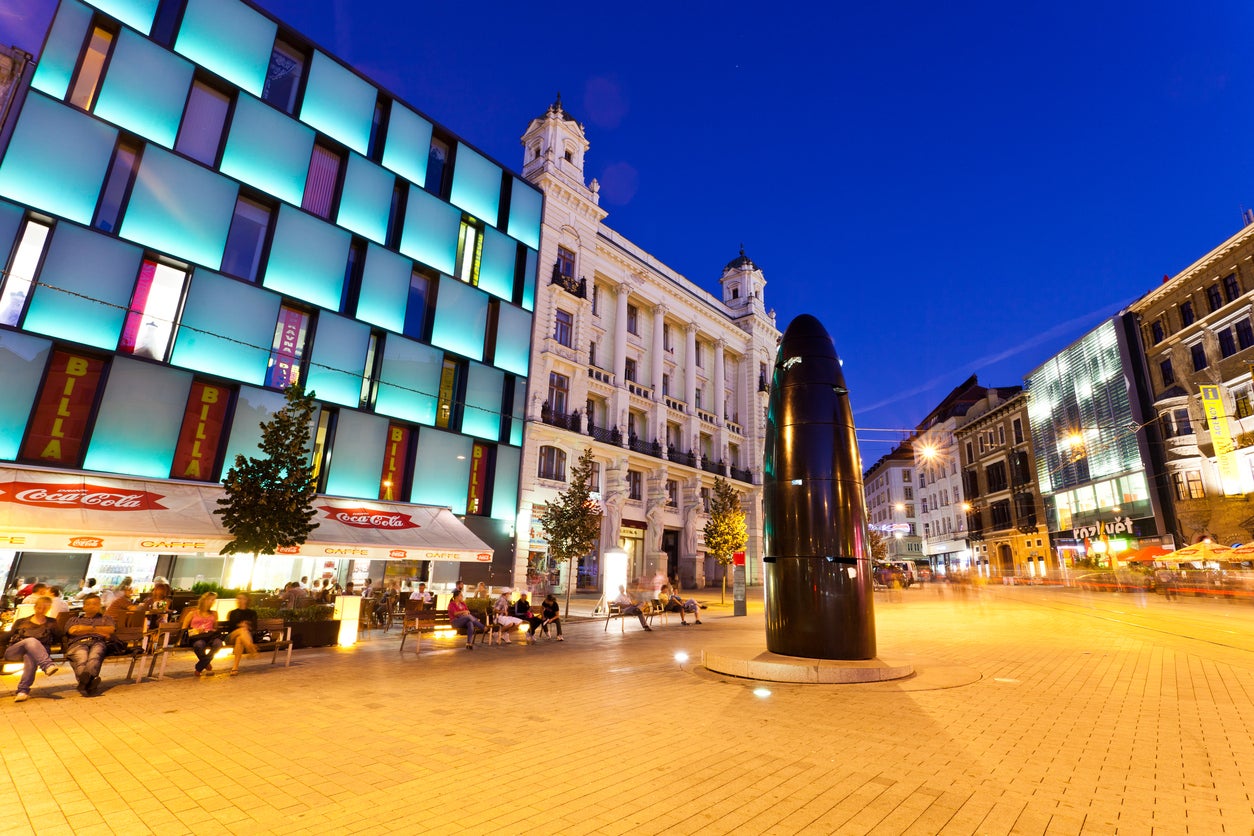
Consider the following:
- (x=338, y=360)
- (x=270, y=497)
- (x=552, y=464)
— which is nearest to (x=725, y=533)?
(x=552, y=464)

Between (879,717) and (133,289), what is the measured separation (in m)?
22.6

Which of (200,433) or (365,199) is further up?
(365,199)

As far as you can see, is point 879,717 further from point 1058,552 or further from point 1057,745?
point 1058,552

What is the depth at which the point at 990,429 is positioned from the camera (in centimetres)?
6009

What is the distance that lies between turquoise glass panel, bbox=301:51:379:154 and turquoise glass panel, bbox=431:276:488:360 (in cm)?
664

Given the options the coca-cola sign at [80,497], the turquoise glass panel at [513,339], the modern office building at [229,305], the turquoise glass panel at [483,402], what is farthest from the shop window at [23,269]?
the turquoise glass panel at [513,339]

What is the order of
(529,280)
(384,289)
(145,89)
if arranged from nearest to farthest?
(145,89), (384,289), (529,280)

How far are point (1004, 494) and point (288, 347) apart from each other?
60461 mm

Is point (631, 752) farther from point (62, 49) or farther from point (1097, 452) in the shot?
point (1097, 452)

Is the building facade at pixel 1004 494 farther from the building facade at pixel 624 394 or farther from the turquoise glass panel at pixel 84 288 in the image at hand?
the turquoise glass panel at pixel 84 288

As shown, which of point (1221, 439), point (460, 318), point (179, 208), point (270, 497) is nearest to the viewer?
point (270, 497)

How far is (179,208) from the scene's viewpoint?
1952cm

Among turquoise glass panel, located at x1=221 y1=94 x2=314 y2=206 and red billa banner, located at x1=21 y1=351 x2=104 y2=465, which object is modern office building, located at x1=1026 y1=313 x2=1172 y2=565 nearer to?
turquoise glass panel, located at x1=221 y1=94 x2=314 y2=206

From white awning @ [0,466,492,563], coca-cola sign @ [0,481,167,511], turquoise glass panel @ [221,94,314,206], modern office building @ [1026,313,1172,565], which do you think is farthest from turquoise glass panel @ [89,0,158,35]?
modern office building @ [1026,313,1172,565]
